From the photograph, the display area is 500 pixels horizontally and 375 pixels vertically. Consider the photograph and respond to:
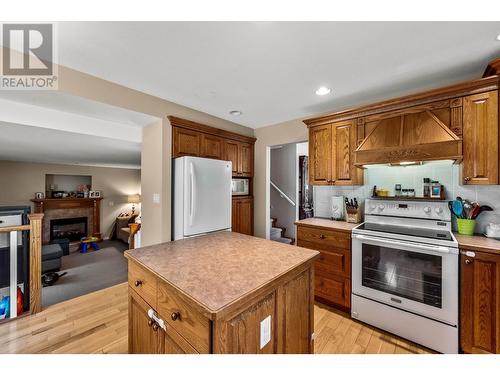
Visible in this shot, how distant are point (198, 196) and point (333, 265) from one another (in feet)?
5.81

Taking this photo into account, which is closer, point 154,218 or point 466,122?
point 466,122

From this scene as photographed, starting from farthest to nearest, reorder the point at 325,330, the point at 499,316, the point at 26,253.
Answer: the point at 26,253, the point at 325,330, the point at 499,316

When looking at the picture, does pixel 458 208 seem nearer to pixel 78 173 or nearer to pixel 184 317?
pixel 184 317

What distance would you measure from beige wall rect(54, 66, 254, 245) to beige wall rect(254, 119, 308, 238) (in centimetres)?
93

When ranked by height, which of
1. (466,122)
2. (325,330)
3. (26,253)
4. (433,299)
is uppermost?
(466,122)

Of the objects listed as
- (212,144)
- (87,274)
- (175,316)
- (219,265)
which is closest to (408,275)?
(219,265)

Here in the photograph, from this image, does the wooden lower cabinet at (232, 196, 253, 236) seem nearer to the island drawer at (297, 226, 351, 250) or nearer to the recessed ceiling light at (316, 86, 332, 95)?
the island drawer at (297, 226, 351, 250)

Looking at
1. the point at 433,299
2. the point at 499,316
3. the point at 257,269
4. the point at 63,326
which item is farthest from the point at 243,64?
the point at 63,326

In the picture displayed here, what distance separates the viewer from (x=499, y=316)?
5.08ft

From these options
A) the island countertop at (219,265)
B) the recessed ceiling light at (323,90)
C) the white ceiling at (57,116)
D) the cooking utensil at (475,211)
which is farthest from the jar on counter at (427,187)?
the white ceiling at (57,116)

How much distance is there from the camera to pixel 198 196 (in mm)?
2564

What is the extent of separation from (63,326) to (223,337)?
239 cm

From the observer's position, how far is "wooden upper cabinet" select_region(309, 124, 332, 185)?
268 cm

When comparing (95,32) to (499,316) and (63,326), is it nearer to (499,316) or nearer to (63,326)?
(63,326)
